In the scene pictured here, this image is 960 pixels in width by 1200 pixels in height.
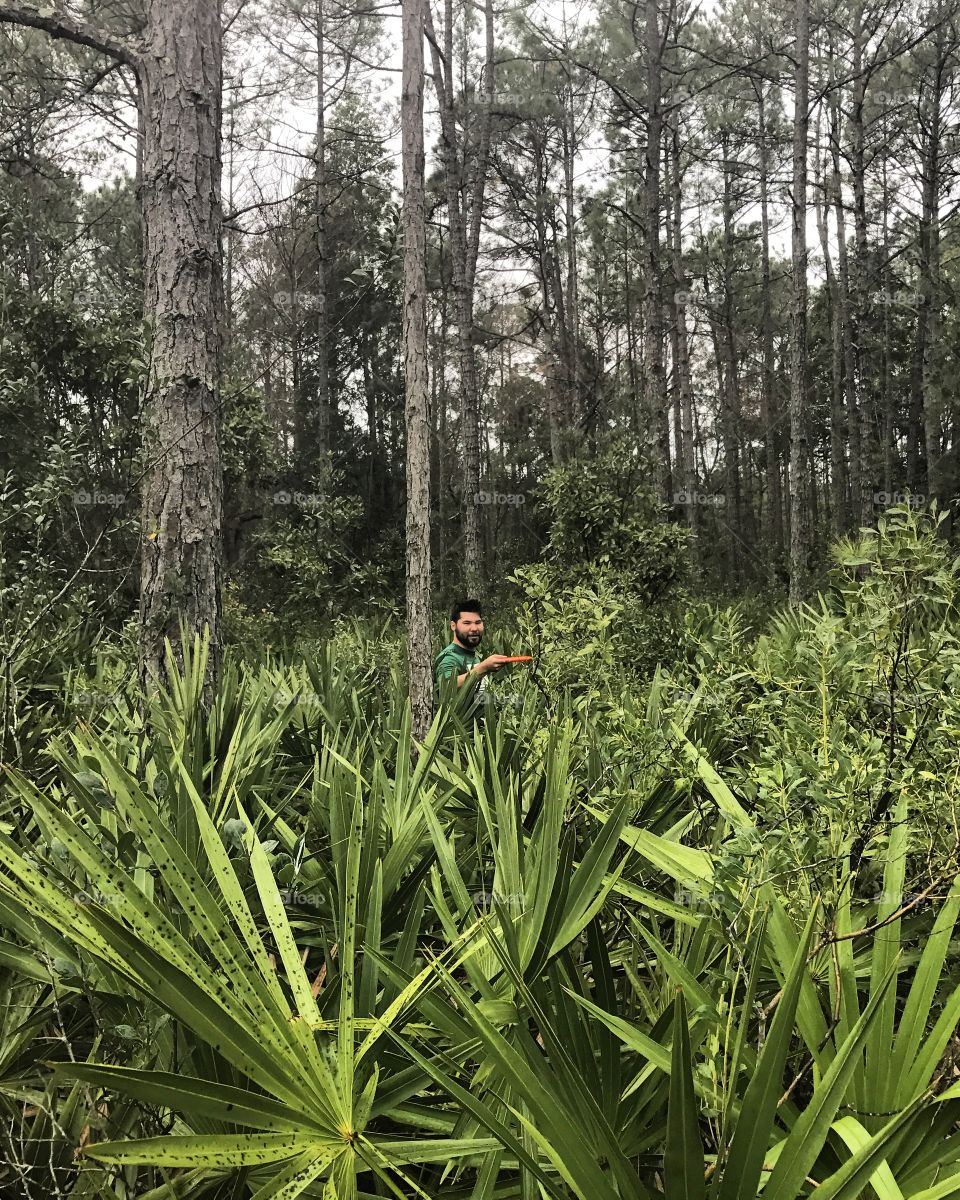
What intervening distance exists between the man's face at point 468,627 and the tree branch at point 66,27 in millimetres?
3896

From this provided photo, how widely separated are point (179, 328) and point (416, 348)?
2.19m

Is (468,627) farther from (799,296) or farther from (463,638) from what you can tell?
(799,296)

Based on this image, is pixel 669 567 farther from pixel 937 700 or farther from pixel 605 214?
pixel 605 214

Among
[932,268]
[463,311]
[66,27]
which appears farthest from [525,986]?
[932,268]

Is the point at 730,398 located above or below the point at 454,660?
above

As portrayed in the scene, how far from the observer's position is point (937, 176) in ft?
59.8

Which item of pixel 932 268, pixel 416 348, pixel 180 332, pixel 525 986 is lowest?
pixel 525 986

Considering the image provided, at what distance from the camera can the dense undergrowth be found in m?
1.14

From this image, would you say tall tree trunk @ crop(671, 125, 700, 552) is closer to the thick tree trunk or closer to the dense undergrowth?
→ the thick tree trunk

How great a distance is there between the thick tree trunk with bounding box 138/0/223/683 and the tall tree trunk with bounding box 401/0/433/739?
1.94m

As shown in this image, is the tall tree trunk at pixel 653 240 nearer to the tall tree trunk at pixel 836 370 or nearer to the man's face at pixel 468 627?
the tall tree trunk at pixel 836 370

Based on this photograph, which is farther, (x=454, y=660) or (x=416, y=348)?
(x=416, y=348)

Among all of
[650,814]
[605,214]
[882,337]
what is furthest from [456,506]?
[650,814]

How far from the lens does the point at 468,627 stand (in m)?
6.00
